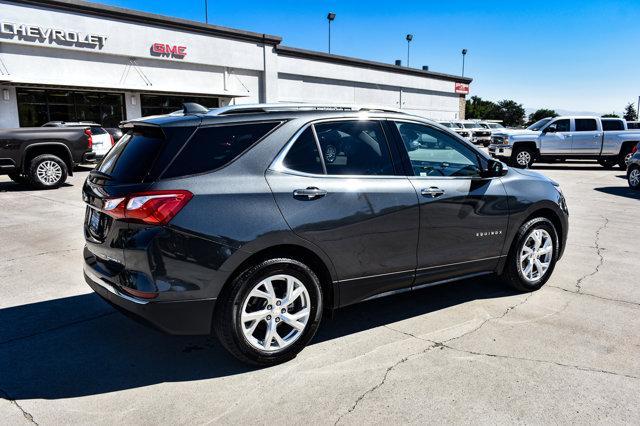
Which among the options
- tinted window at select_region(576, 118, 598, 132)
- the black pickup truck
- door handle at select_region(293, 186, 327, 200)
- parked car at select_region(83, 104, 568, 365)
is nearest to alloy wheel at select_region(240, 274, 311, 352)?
parked car at select_region(83, 104, 568, 365)

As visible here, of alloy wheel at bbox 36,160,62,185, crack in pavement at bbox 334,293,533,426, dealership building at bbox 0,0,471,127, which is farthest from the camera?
dealership building at bbox 0,0,471,127

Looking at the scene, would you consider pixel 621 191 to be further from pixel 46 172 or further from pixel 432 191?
pixel 46 172

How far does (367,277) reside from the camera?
3.85 meters

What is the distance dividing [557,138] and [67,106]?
21.9 m

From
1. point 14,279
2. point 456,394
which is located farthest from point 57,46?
point 456,394

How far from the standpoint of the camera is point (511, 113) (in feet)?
286

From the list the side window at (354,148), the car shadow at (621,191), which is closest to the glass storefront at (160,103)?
the car shadow at (621,191)

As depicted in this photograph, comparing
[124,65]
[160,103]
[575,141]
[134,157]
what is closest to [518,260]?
[134,157]

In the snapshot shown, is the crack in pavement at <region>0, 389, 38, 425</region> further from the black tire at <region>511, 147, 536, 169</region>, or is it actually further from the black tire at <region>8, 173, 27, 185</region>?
the black tire at <region>511, 147, 536, 169</region>

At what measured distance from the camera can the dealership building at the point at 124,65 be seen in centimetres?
2209

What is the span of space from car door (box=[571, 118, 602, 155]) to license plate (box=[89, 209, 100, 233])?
19.9 m

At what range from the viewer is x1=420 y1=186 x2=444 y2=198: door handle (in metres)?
4.10

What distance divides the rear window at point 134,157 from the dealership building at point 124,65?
18079 mm

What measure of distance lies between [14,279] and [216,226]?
3471 mm
